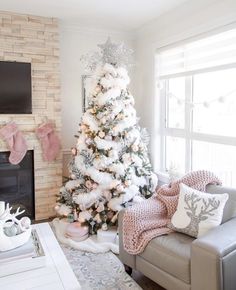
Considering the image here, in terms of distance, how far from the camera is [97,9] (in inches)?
126

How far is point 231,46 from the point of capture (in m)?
2.63

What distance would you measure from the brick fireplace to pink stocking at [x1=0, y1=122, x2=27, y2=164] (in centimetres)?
7

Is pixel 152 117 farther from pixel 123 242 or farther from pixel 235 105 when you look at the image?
pixel 123 242

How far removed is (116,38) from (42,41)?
43.0 inches

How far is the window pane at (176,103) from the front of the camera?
334 cm

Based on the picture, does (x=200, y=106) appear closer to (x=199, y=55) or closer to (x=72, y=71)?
(x=199, y=55)

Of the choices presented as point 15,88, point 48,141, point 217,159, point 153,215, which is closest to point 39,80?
point 15,88

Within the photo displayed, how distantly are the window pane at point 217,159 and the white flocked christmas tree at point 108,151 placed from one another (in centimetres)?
64

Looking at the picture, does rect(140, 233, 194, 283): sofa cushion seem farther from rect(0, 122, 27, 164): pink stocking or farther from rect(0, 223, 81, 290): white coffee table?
rect(0, 122, 27, 164): pink stocking

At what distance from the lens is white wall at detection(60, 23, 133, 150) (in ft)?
12.3

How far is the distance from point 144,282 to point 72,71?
2699 millimetres

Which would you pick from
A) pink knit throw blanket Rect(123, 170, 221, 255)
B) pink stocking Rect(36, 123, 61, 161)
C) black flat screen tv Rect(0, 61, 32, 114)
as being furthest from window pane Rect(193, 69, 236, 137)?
black flat screen tv Rect(0, 61, 32, 114)

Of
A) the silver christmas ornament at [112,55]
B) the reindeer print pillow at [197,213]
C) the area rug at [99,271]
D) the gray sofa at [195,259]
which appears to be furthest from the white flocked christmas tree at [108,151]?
the reindeer print pillow at [197,213]

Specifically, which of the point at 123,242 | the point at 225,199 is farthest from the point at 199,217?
the point at 123,242
